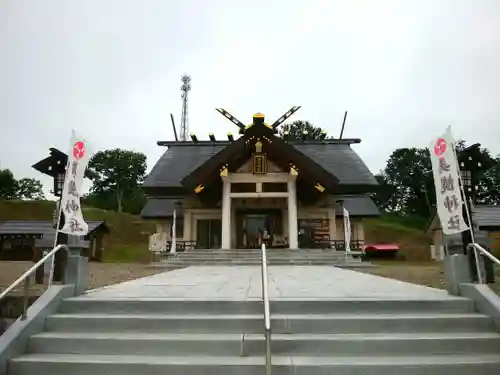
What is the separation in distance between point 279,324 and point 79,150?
142 inches

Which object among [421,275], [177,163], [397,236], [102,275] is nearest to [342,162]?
[177,163]

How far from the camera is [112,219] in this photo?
42844 millimetres

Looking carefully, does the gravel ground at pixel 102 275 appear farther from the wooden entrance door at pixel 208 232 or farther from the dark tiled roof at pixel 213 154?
the dark tiled roof at pixel 213 154

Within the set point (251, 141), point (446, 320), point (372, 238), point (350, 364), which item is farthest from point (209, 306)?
point (372, 238)

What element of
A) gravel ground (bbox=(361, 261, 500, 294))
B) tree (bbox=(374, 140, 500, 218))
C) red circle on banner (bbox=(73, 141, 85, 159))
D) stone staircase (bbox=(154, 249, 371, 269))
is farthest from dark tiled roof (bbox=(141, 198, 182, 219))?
tree (bbox=(374, 140, 500, 218))

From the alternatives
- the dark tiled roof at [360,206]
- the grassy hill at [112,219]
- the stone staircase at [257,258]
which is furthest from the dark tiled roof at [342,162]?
the grassy hill at [112,219]

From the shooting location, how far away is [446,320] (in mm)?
4020

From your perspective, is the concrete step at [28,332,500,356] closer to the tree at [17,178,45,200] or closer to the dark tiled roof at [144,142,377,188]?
the dark tiled roof at [144,142,377,188]

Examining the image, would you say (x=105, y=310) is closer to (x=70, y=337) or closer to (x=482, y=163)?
(x=70, y=337)

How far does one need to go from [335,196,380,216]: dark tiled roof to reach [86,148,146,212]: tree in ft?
127

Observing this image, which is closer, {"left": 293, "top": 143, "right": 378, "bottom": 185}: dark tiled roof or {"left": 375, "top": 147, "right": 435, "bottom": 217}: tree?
{"left": 293, "top": 143, "right": 378, "bottom": 185}: dark tiled roof

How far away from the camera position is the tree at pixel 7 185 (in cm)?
5069

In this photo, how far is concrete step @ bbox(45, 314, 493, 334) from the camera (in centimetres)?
396

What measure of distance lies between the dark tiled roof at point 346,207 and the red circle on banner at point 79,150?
1760 centimetres
